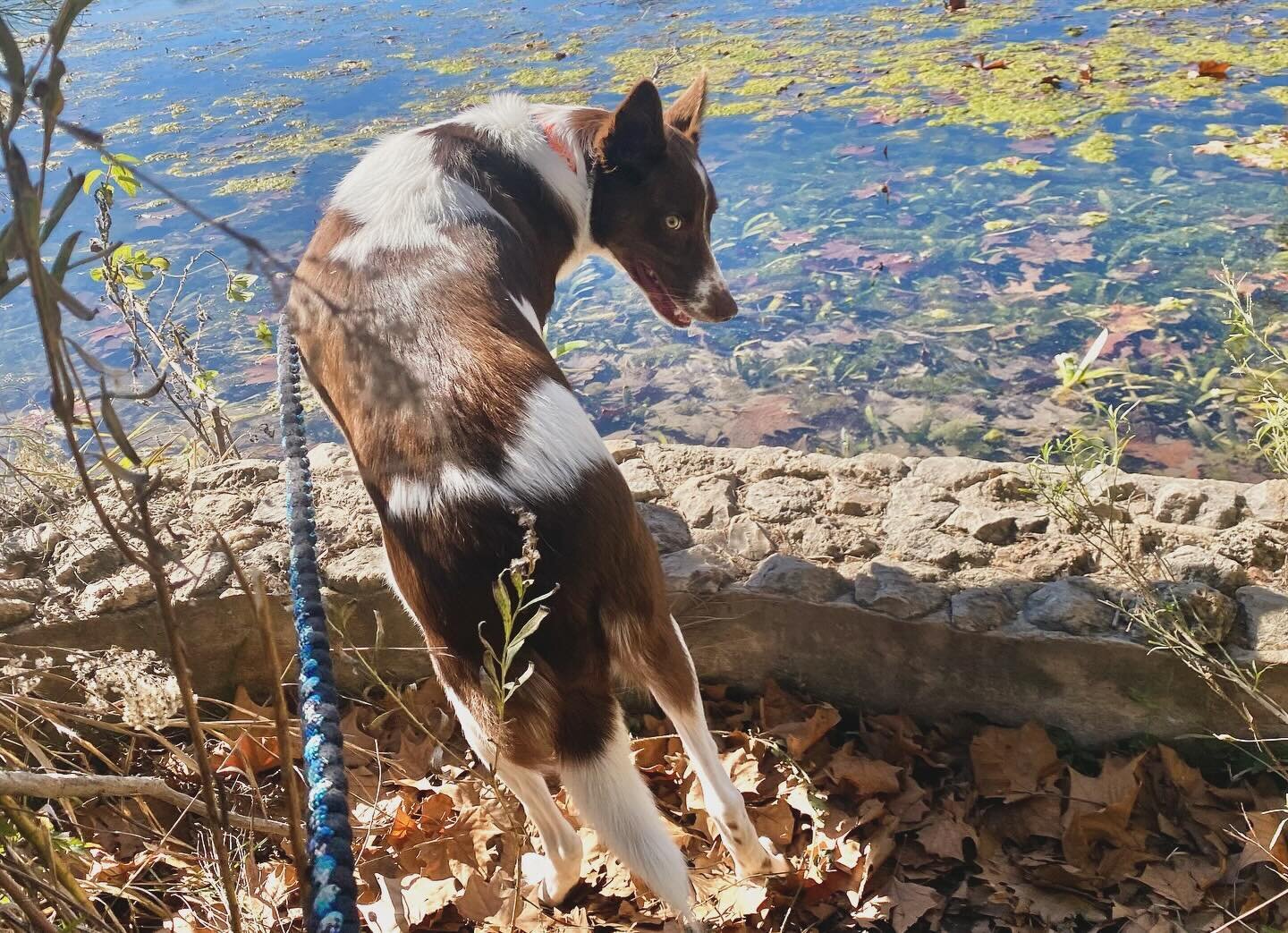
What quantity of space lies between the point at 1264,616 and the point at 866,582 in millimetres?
906

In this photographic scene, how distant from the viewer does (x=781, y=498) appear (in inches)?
116

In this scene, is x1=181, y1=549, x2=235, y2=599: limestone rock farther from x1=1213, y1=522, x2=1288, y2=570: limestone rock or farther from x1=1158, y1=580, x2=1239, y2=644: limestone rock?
x1=1213, y1=522, x2=1288, y2=570: limestone rock

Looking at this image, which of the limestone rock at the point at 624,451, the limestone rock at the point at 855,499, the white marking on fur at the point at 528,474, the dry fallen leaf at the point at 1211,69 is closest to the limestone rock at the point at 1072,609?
the limestone rock at the point at 855,499

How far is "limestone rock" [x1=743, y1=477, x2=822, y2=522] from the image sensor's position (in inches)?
114

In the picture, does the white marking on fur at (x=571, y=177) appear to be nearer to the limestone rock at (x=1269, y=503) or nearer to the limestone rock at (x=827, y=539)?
the limestone rock at (x=827, y=539)

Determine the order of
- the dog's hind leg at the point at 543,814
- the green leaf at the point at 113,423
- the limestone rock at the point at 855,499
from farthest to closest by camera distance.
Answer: the limestone rock at the point at 855,499 < the dog's hind leg at the point at 543,814 < the green leaf at the point at 113,423

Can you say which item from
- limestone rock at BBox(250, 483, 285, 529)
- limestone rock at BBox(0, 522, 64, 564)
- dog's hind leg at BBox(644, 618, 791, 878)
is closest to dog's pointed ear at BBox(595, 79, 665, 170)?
limestone rock at BBox(250, 483, 285, 529)

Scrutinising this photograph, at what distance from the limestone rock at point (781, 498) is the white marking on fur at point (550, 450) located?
3.83 feet

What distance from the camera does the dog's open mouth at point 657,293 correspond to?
3.21m

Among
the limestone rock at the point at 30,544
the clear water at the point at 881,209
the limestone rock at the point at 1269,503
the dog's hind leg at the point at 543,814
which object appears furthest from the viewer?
the clear water at the point at 881,209

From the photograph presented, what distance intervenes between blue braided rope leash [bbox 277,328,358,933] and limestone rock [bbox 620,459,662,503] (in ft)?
4.43

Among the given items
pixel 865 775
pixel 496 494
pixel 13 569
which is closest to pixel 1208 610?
pixel 865 775

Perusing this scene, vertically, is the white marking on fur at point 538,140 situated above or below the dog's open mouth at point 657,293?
above

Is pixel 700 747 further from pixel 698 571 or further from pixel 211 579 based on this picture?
pixel 211 579
